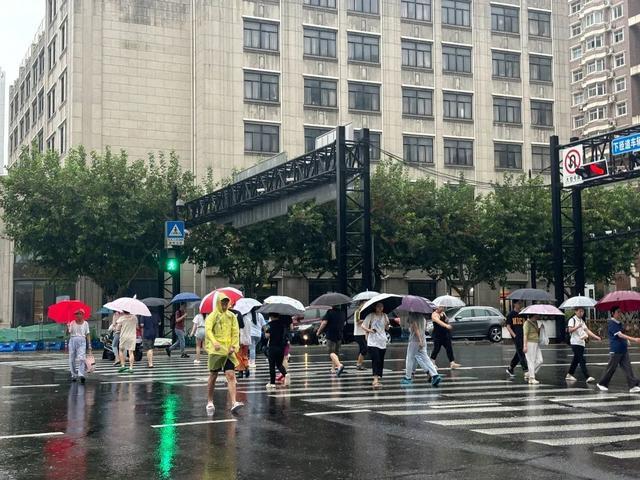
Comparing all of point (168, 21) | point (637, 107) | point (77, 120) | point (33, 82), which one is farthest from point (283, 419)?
point (637, 107)

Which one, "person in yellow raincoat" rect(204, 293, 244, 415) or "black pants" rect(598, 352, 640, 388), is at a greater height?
"person in yellow raincoat" rect(204, 293, 244, 415)

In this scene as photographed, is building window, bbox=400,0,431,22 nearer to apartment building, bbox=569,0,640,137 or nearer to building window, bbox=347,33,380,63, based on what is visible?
building window, bbox=347,33,380,63

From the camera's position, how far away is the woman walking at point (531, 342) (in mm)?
17328

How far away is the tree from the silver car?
1457 cm

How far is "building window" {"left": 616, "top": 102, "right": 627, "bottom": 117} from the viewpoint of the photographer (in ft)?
281

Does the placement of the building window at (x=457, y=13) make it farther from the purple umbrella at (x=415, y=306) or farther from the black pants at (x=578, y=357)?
the purple umbrella at (x=415, y=306)

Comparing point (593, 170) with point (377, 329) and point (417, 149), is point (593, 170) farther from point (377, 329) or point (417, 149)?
point (417, 149)

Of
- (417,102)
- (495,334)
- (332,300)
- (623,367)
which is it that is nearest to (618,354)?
(623,367)

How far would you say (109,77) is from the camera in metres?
49.1

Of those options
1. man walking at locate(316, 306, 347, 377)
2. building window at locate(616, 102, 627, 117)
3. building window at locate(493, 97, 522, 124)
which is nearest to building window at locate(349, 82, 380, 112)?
building window at locate(493, 97, 522, 124)

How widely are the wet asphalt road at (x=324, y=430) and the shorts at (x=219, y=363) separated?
689 mm

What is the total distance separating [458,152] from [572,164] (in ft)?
72.6

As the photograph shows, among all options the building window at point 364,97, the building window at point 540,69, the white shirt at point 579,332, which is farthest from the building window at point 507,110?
the white shirt at point 579,332

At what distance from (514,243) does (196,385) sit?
3002 centimetres
